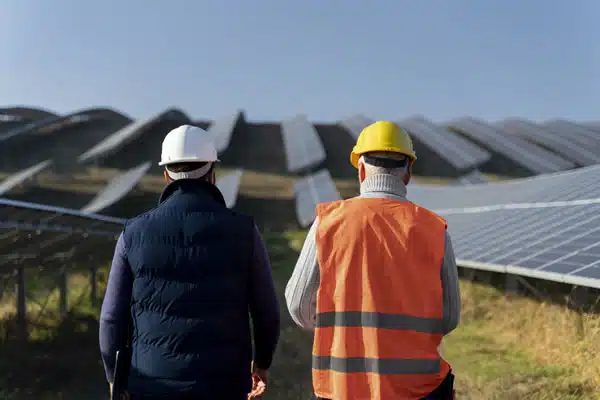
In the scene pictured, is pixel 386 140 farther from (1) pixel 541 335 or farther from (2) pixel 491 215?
(2) pixel 491 215

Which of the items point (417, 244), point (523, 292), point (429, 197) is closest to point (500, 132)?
point (429, 197)

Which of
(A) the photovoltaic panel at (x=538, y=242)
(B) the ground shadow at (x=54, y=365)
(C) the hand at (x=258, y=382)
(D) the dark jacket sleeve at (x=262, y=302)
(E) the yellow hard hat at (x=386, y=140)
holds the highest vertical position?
(E) the yellow hard hat at (x=386, y=140)

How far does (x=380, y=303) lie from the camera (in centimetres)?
260

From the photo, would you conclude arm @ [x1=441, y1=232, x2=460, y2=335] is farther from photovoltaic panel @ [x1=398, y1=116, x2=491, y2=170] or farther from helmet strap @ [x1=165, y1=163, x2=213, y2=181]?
photovoltaic panel @ [x1=398, y1=116, x2=491, y2=170]

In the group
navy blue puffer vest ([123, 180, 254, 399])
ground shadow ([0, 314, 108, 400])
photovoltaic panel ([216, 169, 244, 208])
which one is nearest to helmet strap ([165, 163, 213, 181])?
navy blue puffer vest ([123, 180, 254, 399])

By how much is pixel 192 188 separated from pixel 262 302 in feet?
2.12

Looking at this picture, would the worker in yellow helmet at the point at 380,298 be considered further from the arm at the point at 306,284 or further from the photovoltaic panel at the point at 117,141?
the photovoltaic panel at the point at 117,141

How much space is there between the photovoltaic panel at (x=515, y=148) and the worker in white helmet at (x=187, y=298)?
27.7 meters

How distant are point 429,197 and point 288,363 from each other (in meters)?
12.1

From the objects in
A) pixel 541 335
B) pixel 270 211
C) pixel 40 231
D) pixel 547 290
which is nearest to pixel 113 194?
pixel 270 211

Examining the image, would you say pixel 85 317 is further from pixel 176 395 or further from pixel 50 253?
pixel 176 395

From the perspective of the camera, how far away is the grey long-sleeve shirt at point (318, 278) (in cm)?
273

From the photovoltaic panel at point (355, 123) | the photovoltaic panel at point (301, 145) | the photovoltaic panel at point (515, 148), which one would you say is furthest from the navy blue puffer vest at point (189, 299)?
the photovoltaic panel at point (355, 123)

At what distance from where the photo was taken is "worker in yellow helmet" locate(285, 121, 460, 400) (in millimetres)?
2598
